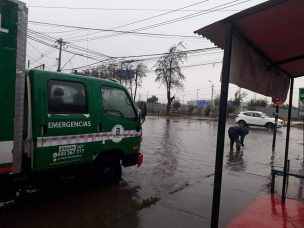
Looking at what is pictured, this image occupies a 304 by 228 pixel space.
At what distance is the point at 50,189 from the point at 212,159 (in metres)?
6.53

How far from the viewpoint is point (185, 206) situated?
20.1ft

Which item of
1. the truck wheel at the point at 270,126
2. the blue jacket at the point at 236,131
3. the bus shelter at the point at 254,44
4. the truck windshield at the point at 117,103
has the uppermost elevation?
the bus shelter at the point at 254,44

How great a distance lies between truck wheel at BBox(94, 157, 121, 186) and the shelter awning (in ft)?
10.9

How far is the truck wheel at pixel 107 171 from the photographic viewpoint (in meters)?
6.72

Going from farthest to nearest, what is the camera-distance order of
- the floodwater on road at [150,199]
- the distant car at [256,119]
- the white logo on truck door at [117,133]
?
1. the distant car at [256,119]
2. the white logo on truck door at [117,133]
3. the floodwater on road at [150,199]

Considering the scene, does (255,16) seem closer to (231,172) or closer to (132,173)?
(132,173)

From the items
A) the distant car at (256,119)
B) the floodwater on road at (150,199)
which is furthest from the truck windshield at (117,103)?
the distant car at (256,119)

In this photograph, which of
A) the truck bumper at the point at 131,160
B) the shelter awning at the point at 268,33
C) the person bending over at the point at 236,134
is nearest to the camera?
the shelter awning at the point at 268,33

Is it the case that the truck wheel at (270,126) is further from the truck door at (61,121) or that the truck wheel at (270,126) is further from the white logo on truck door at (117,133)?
the truck door at (61,121)

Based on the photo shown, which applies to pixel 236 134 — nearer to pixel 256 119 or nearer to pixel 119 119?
pixel 119 119

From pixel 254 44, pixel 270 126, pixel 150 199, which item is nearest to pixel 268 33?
pixel 254 44

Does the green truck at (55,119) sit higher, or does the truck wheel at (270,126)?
the green truck at (55,119)

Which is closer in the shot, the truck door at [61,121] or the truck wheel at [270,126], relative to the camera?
the truck door at [61,121]

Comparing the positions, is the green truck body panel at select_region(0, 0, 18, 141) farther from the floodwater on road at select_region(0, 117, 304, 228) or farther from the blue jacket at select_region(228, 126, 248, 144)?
the blue jacket at select_region(228, 126, 248, 144)
